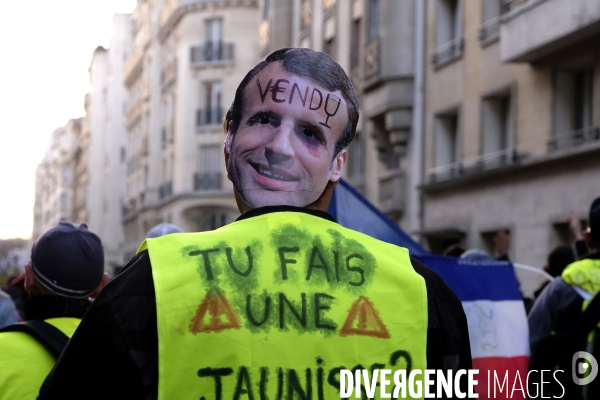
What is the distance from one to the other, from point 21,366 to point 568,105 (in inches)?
544

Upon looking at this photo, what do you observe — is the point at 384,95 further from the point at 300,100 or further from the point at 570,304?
the point at 300,100

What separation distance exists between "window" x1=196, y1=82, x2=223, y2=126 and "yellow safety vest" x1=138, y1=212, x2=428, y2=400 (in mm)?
39055

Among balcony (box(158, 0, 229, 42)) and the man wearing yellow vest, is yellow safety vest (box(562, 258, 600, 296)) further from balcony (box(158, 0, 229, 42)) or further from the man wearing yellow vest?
balcony (box(158, 0, 229, 42))

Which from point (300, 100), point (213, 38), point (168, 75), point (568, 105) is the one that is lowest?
point (300, 100)

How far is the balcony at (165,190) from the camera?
43.3 m

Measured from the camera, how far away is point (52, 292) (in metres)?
3.50

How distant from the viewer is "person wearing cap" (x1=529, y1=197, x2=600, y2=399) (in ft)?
14.8

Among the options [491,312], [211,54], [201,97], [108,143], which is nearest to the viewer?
[491,312]

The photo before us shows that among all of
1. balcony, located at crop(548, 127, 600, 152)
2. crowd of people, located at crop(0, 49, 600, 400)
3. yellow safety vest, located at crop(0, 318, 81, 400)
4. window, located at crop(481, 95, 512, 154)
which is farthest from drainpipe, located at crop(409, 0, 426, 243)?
crowd of people, located at crop(0, 49, 600, 400)

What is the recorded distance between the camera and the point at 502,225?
1728cm

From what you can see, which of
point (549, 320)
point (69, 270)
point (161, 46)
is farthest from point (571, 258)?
point (161, 46)

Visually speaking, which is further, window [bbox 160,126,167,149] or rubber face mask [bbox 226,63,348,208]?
window [bbox 160,126,167,149]

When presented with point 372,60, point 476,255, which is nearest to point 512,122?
point 372,60

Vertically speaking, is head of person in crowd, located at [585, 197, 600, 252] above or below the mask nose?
above
